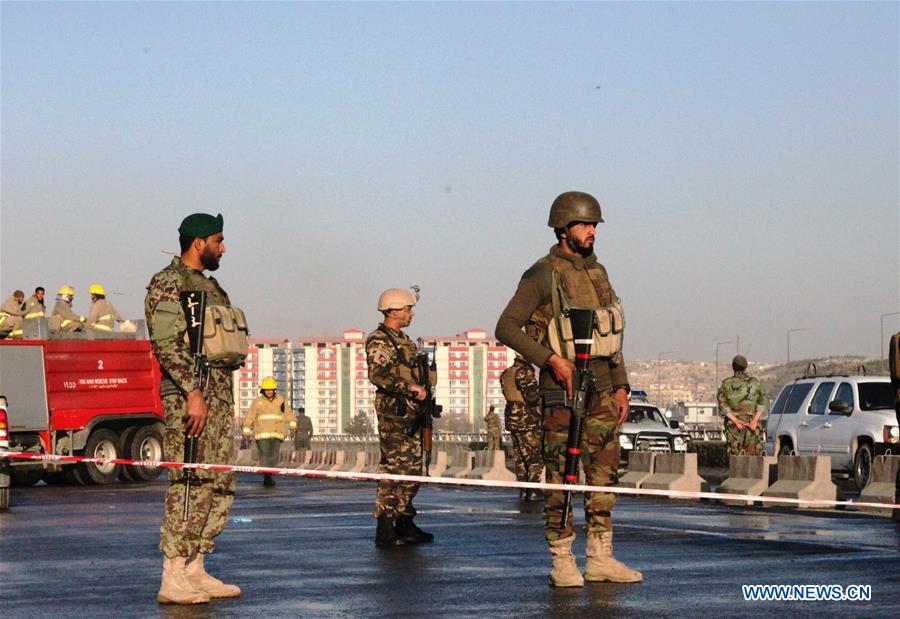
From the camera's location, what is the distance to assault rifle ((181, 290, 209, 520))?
965 cm

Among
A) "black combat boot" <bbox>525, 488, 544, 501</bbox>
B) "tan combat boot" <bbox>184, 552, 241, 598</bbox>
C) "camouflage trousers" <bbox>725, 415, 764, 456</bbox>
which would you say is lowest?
"black combat boot" <bbox>525, 488, 544, 501</bbox>

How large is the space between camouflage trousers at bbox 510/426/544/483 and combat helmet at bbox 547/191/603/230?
9.20 metres

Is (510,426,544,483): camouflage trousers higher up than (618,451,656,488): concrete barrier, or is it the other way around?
(510,426,544,483): camouflage trousers

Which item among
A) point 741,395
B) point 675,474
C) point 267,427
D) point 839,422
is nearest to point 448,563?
point 675,474

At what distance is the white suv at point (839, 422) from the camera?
80.0ft

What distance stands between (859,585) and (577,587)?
161 cm

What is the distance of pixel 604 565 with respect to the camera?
394 inches

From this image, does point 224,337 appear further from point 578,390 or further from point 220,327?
point 578,390

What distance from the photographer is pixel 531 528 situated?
49.2ft

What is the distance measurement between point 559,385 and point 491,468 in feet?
59.0

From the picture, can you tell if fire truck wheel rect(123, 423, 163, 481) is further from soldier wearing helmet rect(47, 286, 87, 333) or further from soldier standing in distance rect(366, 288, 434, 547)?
soldier standing in distance rect(366, 288, 434, 547)

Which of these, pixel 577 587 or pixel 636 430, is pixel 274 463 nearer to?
pixel 636 430

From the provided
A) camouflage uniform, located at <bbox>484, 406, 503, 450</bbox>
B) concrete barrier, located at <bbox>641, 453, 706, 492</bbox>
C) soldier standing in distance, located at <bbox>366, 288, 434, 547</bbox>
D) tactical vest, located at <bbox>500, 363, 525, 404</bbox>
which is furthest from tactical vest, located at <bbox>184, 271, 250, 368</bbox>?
camouflage uniform, located at <bbox>484, 406, 503, 450</bbox>

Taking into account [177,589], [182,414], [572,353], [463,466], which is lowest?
[463,466]
